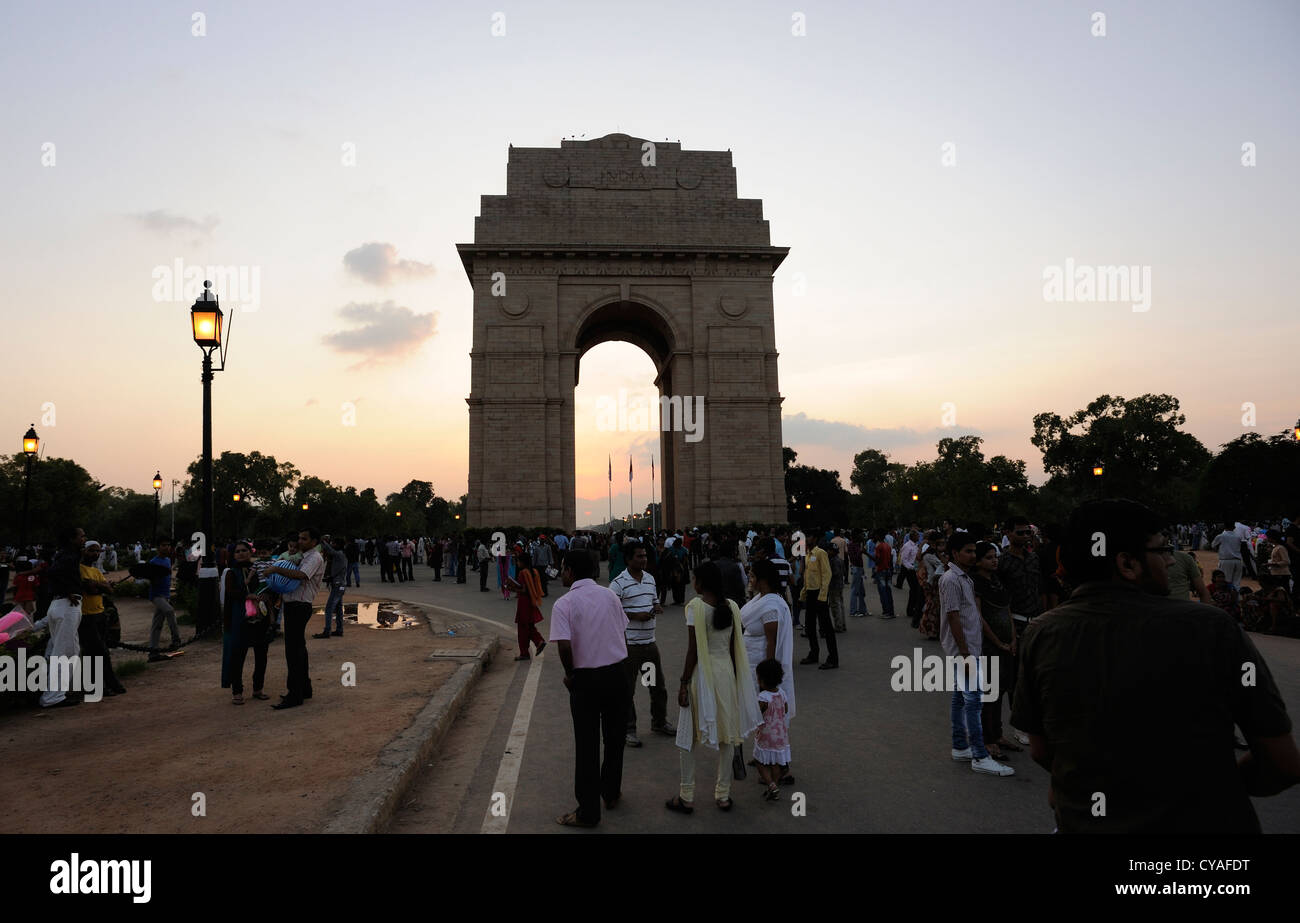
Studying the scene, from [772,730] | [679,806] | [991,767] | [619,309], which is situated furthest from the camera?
[619,309]

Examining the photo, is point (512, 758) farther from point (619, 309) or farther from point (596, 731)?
point (619, 309)

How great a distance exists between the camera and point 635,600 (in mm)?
6953

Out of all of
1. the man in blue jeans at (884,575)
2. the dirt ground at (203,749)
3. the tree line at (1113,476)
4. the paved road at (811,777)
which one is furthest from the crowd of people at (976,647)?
the tree line at (1113,476)

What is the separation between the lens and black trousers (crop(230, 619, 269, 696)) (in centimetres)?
853

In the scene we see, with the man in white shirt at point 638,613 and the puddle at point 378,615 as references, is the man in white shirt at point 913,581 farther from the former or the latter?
the puddle at point 378,615

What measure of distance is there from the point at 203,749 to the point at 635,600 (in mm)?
4005

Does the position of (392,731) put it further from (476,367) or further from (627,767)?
(476,367)

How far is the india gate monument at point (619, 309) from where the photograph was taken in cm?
3522

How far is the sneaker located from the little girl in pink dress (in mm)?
1627

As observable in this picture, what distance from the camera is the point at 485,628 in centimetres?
1477

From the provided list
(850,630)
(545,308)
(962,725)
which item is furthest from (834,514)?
(962,725)

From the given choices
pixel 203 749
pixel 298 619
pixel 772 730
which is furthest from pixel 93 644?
pixel 772 730
